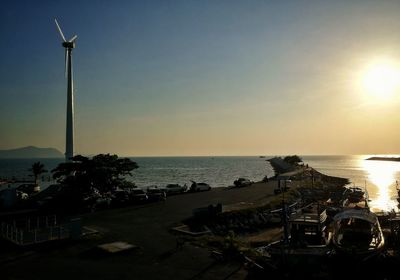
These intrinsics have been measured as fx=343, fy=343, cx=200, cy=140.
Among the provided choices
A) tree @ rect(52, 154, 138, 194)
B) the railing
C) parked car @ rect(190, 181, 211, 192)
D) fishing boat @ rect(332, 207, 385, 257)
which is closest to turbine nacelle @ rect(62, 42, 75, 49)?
tree @ rect(52, 154, 138, 194)

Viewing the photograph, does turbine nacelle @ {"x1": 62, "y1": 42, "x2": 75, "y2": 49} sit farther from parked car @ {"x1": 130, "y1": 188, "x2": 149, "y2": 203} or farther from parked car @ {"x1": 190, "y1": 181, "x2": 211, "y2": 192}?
parked car @ {"x1": 190, "y1": 181, "x2": 211, "y2": 192}

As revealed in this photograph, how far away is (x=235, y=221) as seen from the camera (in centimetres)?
3309

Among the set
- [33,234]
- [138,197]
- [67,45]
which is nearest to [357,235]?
[33,234]

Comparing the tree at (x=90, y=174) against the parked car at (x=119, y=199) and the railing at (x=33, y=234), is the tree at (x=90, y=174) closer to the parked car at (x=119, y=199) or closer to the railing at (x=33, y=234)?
the parked car at (x=119, y=199)

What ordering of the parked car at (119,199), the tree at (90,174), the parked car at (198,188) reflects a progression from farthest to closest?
the parked car at (198,188), the parked car at (119,199), the tree at (90,174)

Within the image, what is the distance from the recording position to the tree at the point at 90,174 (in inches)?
1401

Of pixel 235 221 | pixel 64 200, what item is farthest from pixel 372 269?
pixel 64 200

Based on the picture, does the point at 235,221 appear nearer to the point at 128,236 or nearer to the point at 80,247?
the point at 128,236

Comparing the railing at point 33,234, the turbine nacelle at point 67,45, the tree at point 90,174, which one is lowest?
the railing at point 33,234

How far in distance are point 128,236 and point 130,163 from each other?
1545 centimetres

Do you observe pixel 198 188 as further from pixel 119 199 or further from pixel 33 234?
pixel 33 234

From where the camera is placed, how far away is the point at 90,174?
3612cm

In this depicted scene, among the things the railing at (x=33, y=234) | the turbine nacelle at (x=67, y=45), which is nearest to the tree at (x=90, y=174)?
the railing at (x=33, y=234)

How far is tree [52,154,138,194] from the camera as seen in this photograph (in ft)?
117
